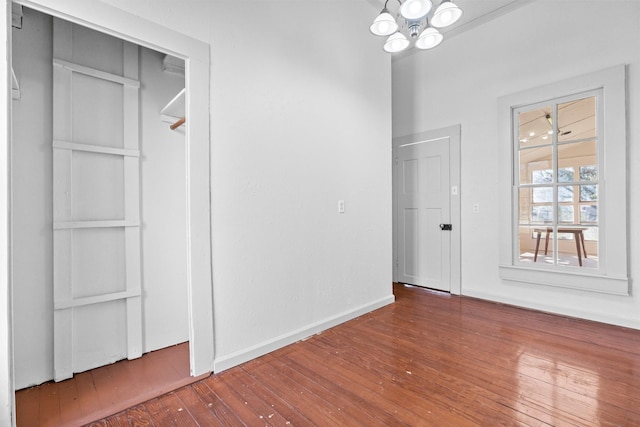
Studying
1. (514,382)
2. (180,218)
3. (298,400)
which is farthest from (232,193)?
(514,382)

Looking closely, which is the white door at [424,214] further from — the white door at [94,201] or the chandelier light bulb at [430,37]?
the white door at [94,201]

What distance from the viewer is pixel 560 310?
10.6 feet

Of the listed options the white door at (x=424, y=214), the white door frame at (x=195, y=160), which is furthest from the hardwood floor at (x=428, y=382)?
the white door at (x=424, y=214)

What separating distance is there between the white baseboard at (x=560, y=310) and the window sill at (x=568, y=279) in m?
0.23

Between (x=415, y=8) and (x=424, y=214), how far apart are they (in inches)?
107

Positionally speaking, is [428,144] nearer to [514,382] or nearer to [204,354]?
[514,382]

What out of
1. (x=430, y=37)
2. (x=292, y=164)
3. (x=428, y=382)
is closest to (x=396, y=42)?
(x=430, y=37)

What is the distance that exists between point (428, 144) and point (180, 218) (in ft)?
10.6

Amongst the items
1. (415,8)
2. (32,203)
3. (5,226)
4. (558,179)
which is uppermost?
(415,8)

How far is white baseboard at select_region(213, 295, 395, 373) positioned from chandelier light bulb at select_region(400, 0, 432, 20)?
249 centimetres

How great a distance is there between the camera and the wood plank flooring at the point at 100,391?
170 cm

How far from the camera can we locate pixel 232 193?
2.21m

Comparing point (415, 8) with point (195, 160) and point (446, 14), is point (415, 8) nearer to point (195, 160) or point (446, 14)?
point (446, 14)

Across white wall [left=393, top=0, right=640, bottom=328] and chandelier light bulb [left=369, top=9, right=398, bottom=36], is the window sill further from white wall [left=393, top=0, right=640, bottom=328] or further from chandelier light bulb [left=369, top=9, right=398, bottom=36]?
chandelier light bulb [left=369, top=9, right=398, bottom=36]
